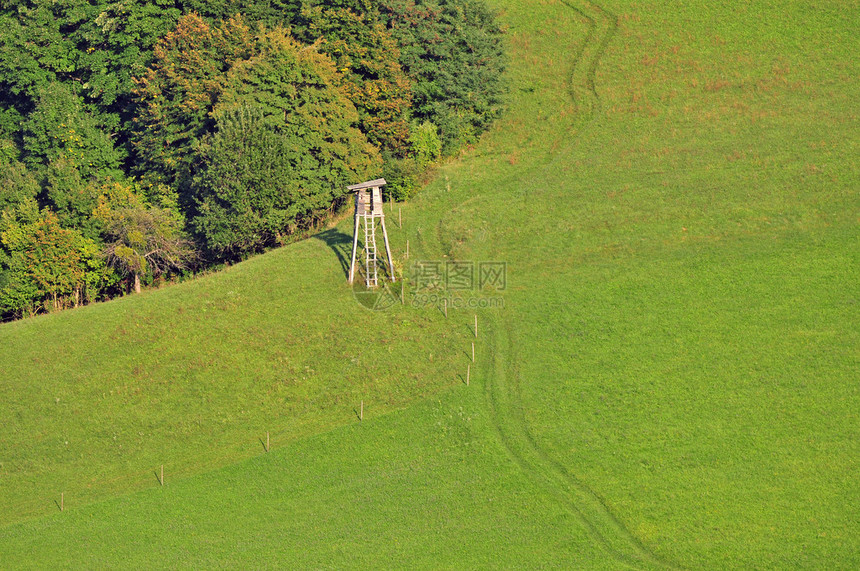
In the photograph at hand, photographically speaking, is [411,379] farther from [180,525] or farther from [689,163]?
[689,163]

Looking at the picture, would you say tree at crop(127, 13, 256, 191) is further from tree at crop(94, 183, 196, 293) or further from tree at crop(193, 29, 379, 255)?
tree at crop(94, 183, 196, 293)

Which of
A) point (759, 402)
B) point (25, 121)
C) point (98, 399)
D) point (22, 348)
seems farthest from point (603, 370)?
point (25, 121)

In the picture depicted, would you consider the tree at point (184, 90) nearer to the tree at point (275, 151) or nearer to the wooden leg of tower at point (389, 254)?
the tree at point (275, 151)

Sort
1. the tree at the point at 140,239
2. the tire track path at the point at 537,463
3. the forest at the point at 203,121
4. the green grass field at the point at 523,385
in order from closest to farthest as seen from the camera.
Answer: the tire track path at the point at 537,463 < the green grass field at the point at 523,385 < the forest at the point at 203,121 < the tree at the point at 140,239

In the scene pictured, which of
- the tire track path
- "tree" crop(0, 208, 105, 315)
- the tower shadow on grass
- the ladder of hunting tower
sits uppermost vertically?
the ladder of hunting tower

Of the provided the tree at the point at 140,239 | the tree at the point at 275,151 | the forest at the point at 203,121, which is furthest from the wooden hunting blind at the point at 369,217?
the tree at the point at 140,239

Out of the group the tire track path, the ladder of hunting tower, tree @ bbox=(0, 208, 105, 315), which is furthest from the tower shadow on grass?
tree @ bbox=(0, 208, 105, 315)
